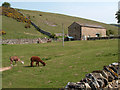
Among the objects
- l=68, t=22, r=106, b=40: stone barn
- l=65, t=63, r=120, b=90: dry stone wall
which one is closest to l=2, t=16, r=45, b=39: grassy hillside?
l=68, t=22, r=106, b=40: stone barn

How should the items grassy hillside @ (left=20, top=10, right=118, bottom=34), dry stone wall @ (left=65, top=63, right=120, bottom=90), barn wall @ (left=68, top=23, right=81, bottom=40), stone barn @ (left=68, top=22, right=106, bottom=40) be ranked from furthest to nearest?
grassy hillside @ (left=20, top=10, right=118, bottom=34) < barn wall @ (left=68, top=23, right=81, bottom=40) < stone barn @ (left=68, top=22, right=106, bottom=40) < dry stone wall @ (left=65, top=63, right=120, bottom=90)

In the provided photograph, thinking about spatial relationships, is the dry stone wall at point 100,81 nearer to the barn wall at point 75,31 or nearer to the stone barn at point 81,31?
the stone barn at point 81,31

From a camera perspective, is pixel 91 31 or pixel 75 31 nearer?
pixel 75 31

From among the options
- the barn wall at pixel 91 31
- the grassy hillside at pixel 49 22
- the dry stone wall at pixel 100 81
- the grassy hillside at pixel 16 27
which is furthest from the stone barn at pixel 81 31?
the dry stone wall at pixel 100 81

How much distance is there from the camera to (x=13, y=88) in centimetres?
1190

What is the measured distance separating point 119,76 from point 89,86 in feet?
11.0

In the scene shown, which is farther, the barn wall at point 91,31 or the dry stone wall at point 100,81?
the barn wall at point 91,31

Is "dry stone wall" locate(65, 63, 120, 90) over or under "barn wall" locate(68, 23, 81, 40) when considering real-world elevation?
under

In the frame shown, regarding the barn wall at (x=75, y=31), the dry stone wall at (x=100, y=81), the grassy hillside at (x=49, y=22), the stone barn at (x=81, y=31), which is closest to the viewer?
the dry stone wall at (x=100, y=81)

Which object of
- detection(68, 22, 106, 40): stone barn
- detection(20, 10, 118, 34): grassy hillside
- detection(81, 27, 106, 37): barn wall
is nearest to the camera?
detection(68, 22, 106, 40): stone barn

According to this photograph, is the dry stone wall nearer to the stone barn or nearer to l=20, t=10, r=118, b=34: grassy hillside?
Answer: the stone barn

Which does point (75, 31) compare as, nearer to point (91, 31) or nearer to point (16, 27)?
point (91, 31)

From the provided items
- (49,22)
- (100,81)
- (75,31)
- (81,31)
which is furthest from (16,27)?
(100,81)

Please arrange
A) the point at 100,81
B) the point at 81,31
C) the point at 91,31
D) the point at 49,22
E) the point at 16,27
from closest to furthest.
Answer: the point at 100,81
the point at 81,31
the point at 91,31
the point at 16,27
the point at 49,22
